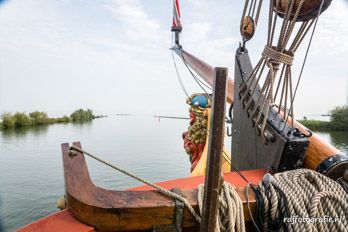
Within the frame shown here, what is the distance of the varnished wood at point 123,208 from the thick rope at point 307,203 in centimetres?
10

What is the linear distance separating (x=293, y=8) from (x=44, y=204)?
282 inches

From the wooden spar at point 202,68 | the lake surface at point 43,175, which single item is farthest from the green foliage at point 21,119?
the wooden spar at point 202,68

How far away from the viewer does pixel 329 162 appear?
5.76 ft

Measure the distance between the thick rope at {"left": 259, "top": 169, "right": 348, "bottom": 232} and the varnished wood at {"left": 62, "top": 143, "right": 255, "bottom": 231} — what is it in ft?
0.33

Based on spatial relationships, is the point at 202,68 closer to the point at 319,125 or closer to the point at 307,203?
the point at 307,203

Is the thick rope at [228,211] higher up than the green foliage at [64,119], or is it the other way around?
the thick rope at [228,211]

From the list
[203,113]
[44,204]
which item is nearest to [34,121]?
[44,204]

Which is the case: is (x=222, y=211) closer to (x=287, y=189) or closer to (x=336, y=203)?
(x=287, y=189)

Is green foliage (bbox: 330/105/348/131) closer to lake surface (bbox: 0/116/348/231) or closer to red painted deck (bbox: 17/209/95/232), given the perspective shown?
lake surface (bbox: 0/116/348/231)

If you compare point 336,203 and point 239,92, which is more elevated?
point 239,92

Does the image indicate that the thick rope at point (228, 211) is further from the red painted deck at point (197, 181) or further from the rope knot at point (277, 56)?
the rope knot at point (277, 56)

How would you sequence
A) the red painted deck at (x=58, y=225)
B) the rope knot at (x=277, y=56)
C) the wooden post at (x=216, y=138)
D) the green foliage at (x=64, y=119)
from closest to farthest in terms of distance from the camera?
the wooden post at (x=216, y=138), the red painted deck at (x=58, y=225), the rope knot at (x=277, y=56), the green foliage at (x=64, y=119)

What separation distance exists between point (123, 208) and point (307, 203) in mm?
856

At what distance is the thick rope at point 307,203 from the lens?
1202mm
